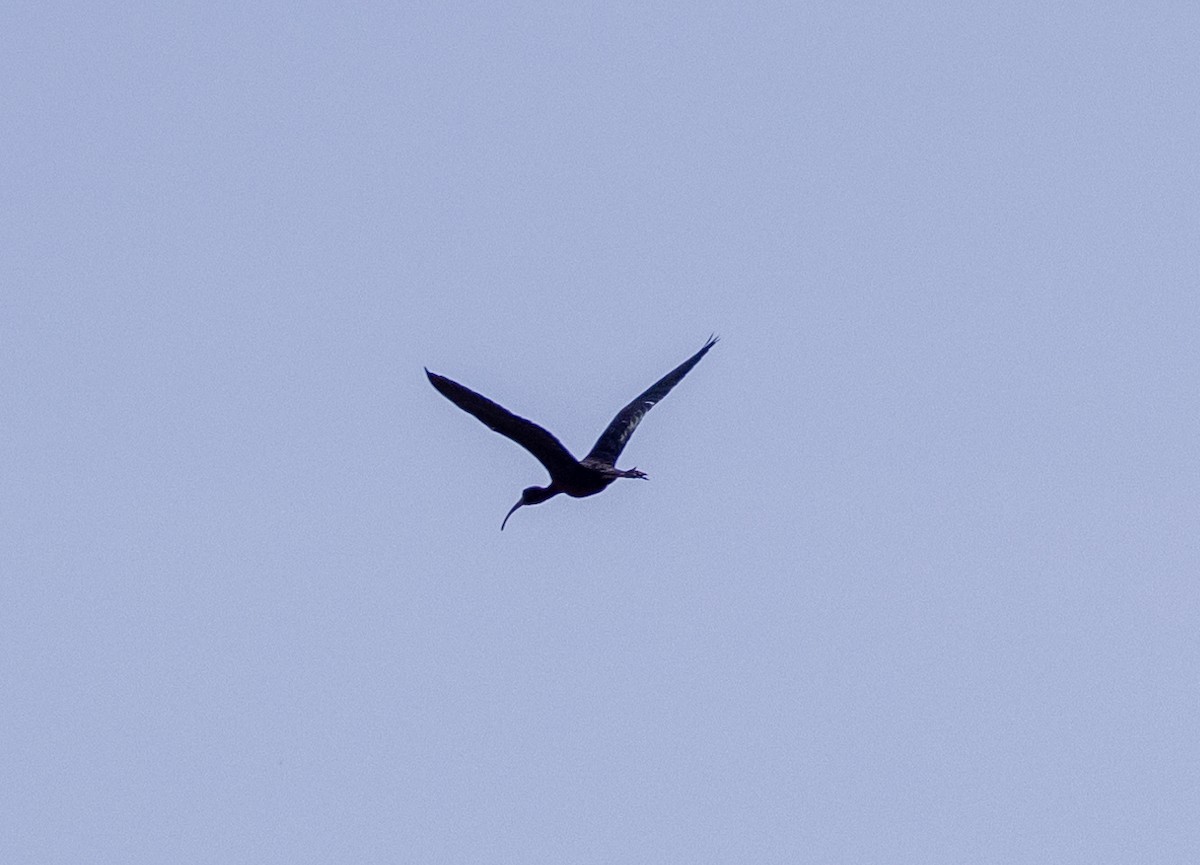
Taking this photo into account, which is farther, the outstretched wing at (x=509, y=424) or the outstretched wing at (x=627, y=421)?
the outstretched wing at (x=627, y=421)

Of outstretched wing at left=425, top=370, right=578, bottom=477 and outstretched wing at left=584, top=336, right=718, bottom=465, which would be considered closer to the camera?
outstretched wing at left=425, top=370, right=578, bottom=477

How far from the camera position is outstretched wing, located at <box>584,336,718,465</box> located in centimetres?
4409

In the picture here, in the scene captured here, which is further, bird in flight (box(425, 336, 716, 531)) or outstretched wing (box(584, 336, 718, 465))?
outstretched wing (box(584, 336, 718, 465))

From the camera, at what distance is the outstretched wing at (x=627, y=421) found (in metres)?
44.1

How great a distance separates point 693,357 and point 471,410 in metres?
9.34

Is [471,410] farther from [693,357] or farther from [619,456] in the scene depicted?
[693,357]

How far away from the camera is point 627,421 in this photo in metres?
44.8

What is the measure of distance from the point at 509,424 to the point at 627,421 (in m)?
6.31

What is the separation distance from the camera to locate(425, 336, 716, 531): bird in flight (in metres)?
38.1

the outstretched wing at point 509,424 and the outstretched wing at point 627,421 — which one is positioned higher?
the outstretched wing at point 627,421

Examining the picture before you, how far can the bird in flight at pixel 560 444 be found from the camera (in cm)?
3812

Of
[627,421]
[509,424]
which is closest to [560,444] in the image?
[509,424]

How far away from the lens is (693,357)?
154ft

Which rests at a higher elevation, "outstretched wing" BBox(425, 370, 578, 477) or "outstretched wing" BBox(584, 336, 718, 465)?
"outstretched wing" BBox(584, 336, 718, 465)
